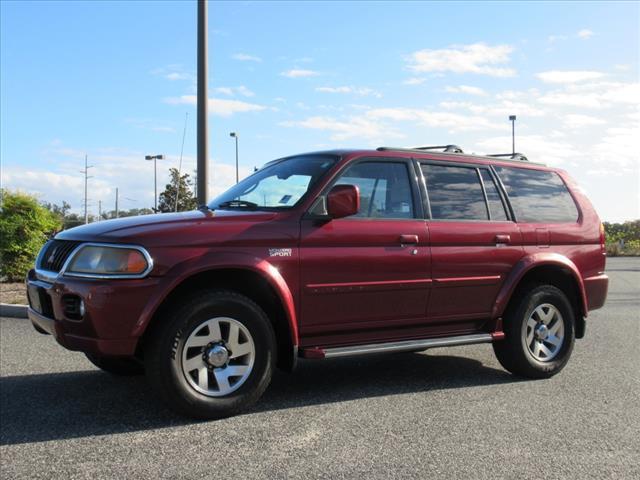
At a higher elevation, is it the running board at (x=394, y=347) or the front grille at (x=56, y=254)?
the front grille at (x=56, y=254)

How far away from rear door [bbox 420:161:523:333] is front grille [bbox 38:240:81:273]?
2.74 meters

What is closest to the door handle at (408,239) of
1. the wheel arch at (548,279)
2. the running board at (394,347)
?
the running board at (394,347)

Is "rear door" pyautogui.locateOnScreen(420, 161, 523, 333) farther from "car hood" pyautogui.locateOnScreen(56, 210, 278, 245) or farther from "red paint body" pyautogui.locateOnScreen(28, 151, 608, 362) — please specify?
"car hood" pyautogui.locateOnScreen(56, 210, 278, 245)

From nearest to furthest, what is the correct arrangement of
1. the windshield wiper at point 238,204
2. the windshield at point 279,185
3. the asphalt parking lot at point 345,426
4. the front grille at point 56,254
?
the asphalt parking lot at point 345,426 → the front grille at point 56,254 → the windshield at point 279,185 → the windshield wiper at point 238,204

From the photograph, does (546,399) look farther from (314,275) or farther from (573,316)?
(314,275)

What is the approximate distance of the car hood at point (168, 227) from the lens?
4.01 m

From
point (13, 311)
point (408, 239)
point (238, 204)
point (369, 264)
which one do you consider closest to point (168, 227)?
point (238, 204)

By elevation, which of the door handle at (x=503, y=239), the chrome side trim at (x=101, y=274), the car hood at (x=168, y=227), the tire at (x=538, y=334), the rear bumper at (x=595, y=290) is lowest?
the tire at (x=538, y=334)

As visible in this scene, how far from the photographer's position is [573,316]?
19.1ft

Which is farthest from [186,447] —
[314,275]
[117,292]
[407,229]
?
[407,229]

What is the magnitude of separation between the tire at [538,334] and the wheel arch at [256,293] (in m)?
2.07

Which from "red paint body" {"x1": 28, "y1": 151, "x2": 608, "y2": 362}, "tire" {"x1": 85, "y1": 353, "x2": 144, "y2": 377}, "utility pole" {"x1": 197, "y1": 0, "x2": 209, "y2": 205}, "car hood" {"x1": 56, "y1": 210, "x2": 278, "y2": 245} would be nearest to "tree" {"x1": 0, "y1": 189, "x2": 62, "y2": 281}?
"utility pole" {"x1": 197, "y1": 0, "x2": 209, "y2": 205}

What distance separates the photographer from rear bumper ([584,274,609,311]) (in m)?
5.95

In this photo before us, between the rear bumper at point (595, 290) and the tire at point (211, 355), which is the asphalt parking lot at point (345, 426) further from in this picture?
the rear bumper at point (595, 290)
